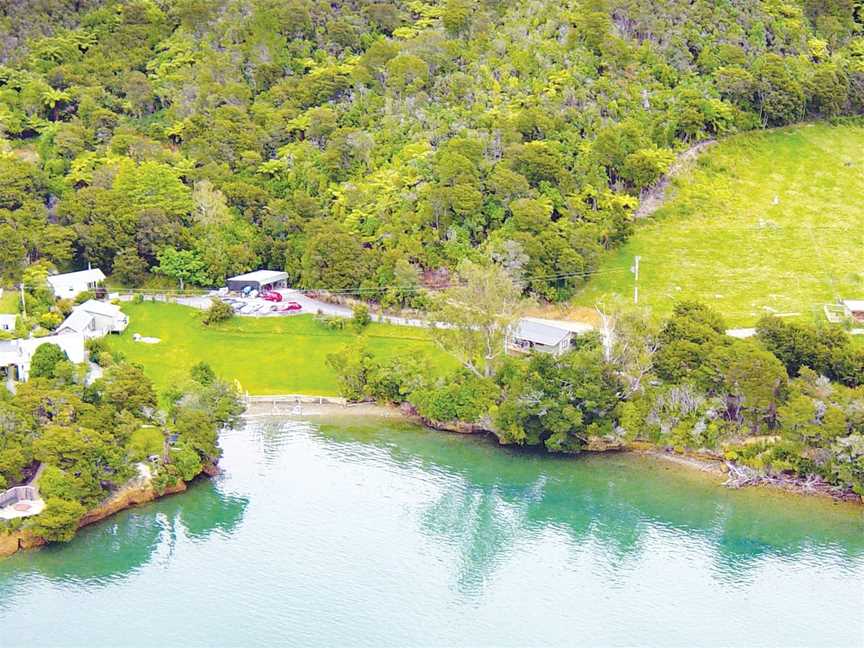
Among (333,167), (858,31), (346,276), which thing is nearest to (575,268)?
(346,276)

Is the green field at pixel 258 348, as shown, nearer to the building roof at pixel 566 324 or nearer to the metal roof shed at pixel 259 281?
the metal roof shed at pixel 259 281

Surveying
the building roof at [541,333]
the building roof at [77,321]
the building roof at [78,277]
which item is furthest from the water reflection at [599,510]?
the building roof at [78,277]

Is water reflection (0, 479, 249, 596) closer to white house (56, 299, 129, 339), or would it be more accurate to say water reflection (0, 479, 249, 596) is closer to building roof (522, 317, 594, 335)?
white house (56, 299, 129, 339)

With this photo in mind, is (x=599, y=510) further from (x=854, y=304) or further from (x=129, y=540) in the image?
(x=854, y=304)

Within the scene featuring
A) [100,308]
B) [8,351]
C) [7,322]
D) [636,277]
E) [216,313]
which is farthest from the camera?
[636,277]

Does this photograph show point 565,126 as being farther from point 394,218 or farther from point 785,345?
point 785,345

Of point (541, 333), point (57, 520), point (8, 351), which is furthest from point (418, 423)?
point (8, 351)
